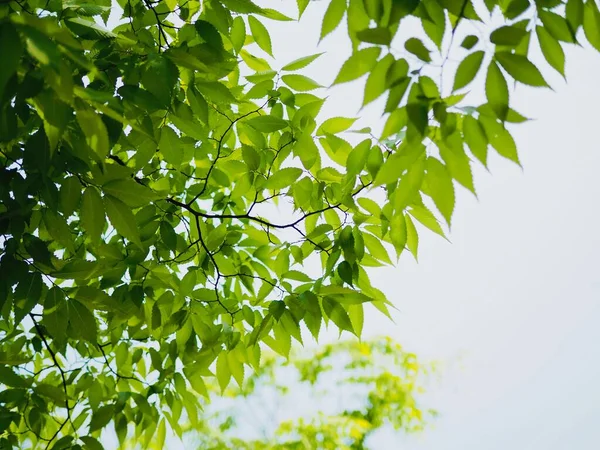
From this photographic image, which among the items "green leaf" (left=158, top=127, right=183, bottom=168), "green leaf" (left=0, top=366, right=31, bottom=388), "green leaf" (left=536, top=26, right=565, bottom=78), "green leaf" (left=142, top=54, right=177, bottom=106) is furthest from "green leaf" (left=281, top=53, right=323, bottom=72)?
"green leaf" (left=0, top=366, right=31, bottom=388)

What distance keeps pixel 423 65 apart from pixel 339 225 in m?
0.74

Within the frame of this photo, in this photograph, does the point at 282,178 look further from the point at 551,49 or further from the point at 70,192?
the point at 551,49

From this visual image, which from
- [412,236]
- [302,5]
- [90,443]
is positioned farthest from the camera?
[90,443]

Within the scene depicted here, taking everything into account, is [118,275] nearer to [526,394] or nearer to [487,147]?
[487,147]

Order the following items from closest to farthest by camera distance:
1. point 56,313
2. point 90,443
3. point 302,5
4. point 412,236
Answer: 1. point 302,5
2. point 56,313
3. point 412,236
4. point 90,443

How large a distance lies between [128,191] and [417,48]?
1.99 feet

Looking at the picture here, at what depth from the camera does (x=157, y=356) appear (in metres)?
1.58

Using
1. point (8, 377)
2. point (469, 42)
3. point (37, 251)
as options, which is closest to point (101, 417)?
point (8, 377)

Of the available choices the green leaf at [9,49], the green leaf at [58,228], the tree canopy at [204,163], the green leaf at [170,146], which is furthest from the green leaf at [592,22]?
the green leaf at [58,228]

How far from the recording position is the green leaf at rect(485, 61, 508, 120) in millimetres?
768

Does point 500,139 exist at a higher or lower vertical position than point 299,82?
lower

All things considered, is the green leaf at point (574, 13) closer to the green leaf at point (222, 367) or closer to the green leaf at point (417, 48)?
the green leaf at point (417, 48)

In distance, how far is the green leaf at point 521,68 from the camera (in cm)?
76

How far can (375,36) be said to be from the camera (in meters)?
0.74
